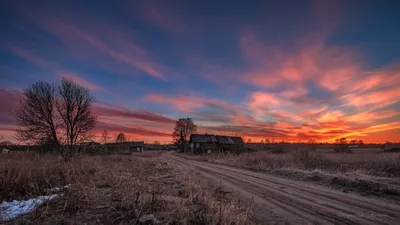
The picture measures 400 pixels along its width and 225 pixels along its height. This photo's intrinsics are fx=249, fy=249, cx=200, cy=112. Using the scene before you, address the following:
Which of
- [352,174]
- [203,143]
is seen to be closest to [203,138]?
[203,143]

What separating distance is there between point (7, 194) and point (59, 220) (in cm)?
377

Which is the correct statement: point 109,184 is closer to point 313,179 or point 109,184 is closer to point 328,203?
point 328,203

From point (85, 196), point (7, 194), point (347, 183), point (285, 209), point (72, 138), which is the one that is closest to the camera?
point (85, 196)

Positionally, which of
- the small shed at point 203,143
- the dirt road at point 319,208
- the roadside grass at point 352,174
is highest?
the small shed at point 203,143

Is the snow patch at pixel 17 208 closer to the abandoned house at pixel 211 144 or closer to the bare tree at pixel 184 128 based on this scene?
the abandoned house at pixel 211 144

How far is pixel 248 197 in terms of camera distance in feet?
33.7

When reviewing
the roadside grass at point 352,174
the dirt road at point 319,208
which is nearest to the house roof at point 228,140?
the roadside grass at point 352,174

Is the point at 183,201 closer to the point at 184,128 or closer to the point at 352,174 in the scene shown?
the point at 352,174

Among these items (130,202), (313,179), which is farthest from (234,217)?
(313,179)

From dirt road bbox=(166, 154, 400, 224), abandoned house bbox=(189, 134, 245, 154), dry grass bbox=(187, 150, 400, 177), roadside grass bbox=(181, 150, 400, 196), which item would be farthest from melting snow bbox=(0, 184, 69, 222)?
abandoned house bbox=(189, 134, 245, 154)

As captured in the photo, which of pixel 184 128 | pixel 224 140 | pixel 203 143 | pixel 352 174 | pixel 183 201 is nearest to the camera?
pixel 183 201

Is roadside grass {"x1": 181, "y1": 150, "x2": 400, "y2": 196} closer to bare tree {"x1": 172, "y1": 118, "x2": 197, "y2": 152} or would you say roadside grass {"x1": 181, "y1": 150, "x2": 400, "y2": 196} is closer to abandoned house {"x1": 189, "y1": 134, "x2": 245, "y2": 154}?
abandoned house {"x1": 189, "y1": 134, "x2": 245, "y2": 154}

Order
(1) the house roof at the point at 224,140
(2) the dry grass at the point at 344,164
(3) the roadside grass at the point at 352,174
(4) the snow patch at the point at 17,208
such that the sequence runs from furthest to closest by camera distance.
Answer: (1) the house roof at the point at 224,140 → (2) the dry grass at the point at 344,164 → (3) the roadside grass at the point at 352,174 → (4) the snow patch at the point at 17,208

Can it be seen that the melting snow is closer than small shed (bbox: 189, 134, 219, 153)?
Yes
